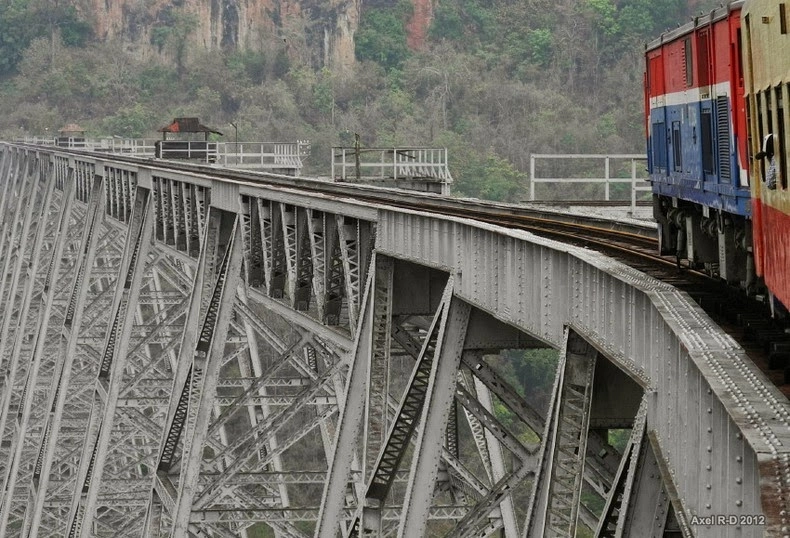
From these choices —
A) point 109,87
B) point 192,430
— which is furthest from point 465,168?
point 192,430

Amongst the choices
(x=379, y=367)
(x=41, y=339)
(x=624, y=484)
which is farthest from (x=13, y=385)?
(x=624, y=484)

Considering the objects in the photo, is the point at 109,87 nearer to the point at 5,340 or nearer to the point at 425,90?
the point at 425,90

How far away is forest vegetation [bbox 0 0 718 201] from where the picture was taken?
113 m

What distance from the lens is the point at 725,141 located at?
1205cm

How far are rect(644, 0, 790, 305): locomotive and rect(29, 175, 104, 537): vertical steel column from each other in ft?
66.1

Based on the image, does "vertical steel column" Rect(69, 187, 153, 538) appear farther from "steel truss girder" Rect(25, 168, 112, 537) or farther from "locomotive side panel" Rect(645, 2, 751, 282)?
"locomotive side panel" Rect(645, 2, 751, 282)

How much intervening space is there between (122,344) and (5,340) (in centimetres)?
2022

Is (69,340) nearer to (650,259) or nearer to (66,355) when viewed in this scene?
(66,355)

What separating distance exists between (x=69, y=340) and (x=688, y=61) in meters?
24.0

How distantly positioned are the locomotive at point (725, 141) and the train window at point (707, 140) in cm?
1

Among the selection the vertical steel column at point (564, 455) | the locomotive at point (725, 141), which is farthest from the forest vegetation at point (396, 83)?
the vertical steel column at point (564, 455)

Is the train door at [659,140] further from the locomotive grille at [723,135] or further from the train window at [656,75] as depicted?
the locomotive grille at [723,135]

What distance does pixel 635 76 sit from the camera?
392 feet

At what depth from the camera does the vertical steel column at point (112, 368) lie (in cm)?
2970
